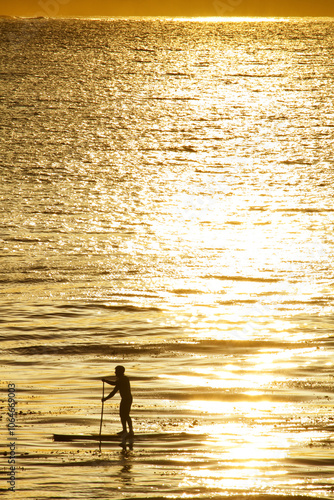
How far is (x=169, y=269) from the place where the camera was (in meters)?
47.8

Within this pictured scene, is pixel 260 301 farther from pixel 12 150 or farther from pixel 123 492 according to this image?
pixel 12 150

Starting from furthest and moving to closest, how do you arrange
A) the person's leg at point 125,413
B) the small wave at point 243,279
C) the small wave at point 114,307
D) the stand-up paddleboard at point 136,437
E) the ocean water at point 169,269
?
the small wave at point 243,279
the small wave at point 114,307
the person's leg at point 125,413
the stand-up paddleboard at point 136,437
the ocean water at point 169,269

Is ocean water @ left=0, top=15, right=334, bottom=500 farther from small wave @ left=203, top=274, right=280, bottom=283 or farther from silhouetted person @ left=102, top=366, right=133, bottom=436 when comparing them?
silhouetted person @ left=102, top=366, right=133, bottom=436

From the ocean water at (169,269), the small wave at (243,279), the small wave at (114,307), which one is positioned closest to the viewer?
the ocean water at (169,269)

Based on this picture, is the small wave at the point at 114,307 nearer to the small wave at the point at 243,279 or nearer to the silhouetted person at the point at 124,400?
the small wave at the point at 243,279

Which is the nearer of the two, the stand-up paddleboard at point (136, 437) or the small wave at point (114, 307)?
the stand-up paddleboard at point (136, 437)

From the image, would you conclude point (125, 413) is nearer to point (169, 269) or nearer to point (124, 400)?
point (124, 400)

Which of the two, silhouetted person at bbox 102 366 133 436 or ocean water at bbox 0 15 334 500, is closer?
ocean water at bbox 0 15 334 500

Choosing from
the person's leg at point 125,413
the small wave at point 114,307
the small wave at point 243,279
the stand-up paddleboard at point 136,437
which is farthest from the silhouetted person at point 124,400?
the small wave at point 243,279

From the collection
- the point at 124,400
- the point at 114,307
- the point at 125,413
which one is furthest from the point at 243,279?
the point at 125,413

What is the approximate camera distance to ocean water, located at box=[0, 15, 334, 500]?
18.3 meters

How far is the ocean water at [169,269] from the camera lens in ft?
60.2

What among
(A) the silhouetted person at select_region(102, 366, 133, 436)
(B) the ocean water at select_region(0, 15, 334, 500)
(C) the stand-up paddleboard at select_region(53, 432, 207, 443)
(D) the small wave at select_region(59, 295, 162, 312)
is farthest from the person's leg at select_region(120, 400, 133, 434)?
(D) the small wave at select_region(59, 295, 162, 312)

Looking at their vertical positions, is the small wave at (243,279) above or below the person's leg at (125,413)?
above
